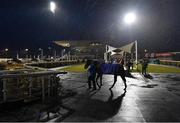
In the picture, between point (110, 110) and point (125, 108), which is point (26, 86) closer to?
point (110, 110)

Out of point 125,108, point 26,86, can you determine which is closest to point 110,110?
point 125,108

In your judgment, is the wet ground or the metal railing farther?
the metal railing

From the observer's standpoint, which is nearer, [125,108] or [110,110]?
[110,110]

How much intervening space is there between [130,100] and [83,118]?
3429 mm

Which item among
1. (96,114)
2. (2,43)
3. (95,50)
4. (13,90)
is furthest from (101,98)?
(2,43)

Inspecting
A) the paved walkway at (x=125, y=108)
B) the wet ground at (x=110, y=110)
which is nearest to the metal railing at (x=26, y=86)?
the wet ground at (x=110, y=110)

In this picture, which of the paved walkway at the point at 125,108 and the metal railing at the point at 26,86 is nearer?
the paved walkway at the point at 125,108

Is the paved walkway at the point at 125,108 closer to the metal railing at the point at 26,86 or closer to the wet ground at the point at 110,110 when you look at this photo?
the wet ground at the point at 110,110

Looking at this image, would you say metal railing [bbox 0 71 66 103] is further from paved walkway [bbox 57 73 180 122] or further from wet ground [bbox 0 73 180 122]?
paved walkway [bbox 57 73 180 122]

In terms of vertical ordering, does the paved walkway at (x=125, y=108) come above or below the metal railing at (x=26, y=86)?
below

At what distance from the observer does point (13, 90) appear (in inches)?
356

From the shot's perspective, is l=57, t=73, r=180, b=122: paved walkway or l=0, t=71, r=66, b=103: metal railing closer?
l=57, t=73, r=180, b=122: paved walkway

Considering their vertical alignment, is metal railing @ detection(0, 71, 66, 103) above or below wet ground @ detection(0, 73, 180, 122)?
above

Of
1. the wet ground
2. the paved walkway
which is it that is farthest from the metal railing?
the paved walkway
